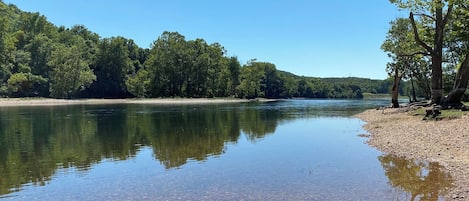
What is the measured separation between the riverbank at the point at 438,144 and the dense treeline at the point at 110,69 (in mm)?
107679

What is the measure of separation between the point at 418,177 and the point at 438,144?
6.32 m

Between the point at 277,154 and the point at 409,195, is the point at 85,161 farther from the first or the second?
the point at 409,195

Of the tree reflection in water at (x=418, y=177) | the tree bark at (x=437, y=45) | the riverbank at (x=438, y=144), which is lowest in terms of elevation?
the tree reflection in water at (x=418, y=177)

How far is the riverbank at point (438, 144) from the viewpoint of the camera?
1336 cm

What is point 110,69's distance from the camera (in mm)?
138875

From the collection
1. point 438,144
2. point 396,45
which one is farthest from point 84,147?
point 396,45

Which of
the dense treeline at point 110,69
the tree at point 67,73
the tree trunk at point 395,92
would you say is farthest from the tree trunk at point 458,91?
the tree at point 67,73

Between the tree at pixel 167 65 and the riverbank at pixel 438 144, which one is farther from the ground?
the tree at pixel 167 65

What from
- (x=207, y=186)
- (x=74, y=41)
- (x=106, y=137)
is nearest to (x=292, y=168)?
(x=207, y=186)

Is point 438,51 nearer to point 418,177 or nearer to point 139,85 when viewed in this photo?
point 418,177

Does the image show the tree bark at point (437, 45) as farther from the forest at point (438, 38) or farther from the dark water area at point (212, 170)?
the dark water area at point (212, 170)

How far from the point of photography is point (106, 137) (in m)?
29.1

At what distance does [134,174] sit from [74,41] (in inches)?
5639

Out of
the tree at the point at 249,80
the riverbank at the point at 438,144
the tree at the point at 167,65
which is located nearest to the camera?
the riverbank at the point at 438,144
